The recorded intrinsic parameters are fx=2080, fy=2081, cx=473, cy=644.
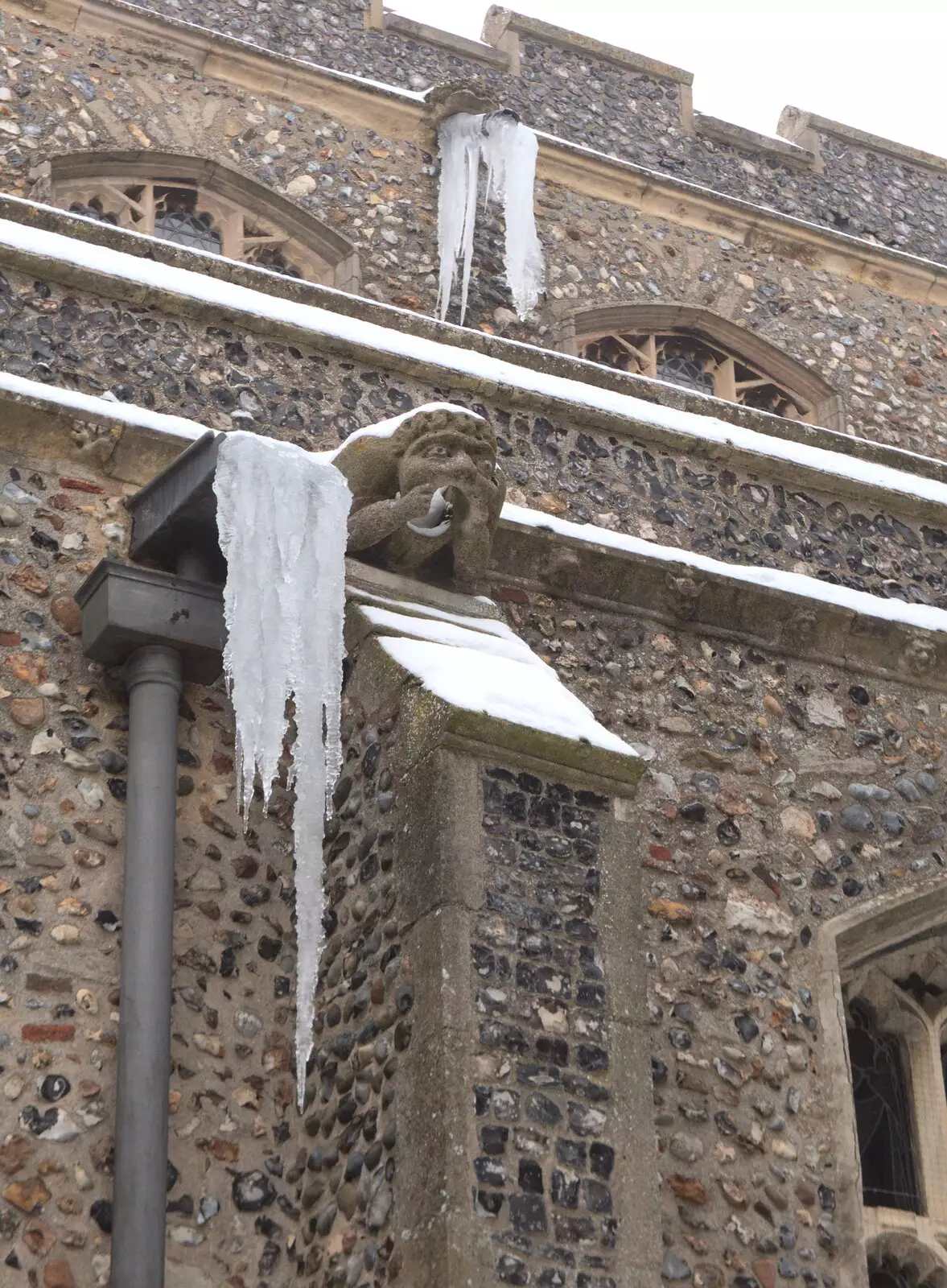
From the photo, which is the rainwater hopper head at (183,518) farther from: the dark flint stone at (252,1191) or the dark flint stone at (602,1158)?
the dark flint stone at (602,1158)

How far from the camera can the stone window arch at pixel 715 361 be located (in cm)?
1255

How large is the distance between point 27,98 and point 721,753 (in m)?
6.07

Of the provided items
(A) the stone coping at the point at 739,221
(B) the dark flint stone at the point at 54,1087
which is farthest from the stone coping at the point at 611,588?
(A) the stone coping at the point at 739,221

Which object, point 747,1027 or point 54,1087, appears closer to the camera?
point 54,1087

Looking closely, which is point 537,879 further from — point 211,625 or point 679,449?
point 679,449

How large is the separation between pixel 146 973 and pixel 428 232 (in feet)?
23.0

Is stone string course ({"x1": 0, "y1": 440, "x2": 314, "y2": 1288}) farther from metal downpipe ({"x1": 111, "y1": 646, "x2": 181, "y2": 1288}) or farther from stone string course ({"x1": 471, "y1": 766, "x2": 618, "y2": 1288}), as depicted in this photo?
stone string course ({"x1": 471, "y1": 766, "x2": 618, "y2": 1288})

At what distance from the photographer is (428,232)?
12.0 m

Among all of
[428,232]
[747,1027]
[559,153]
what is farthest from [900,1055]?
[559,153]

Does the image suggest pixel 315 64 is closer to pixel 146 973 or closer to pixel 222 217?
pixel 222 217

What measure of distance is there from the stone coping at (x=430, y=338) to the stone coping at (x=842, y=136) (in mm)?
5743

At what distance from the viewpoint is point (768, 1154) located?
21.2ft

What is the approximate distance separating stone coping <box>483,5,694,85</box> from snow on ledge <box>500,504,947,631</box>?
22.3ft

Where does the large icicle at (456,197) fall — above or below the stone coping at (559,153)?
below
